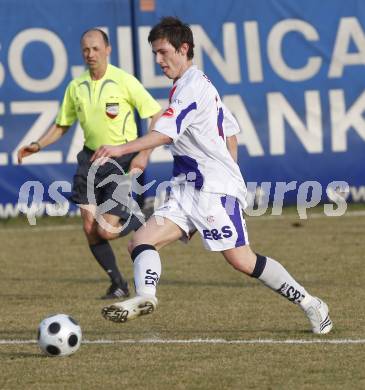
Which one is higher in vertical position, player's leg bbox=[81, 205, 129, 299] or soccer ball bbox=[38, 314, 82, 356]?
soccer ball bbox=[38, 314, 82, 356]

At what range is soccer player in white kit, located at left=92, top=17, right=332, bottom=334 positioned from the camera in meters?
7.80

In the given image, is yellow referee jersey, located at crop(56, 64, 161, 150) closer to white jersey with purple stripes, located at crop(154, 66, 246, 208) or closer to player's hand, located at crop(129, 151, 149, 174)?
player's hand, located at crop(129, 151, 149, 174)

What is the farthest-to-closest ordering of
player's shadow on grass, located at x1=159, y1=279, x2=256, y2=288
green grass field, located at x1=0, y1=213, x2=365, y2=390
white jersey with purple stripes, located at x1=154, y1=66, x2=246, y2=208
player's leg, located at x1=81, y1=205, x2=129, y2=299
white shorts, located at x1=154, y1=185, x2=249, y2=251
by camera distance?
player's shadow on grass, located at x1=159, y1=279, x2=256, y2=288
player's leg, located at x1=81, y1=205, x2=129, y2=299
white shorts, located at x1=154, y1=185, x2=249, y2=251
white jersey with purple stripes, located at x1=154, y1=66, x2=246, y2=208
green grass field, located at x1=0, y1=213, x2=365, y2=390

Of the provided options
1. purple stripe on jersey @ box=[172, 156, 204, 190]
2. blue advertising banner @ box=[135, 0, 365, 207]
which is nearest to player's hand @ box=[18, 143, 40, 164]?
purple stripe on jersey @ box=[172, 156, 204, 190]

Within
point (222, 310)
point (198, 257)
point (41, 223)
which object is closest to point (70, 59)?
point (41, 223)

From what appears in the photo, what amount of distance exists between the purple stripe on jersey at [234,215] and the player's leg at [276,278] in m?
0.06

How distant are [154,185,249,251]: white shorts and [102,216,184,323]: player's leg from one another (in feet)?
0.24

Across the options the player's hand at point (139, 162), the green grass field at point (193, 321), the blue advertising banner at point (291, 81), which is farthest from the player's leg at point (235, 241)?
the blue advertising banner at point (291, 81)

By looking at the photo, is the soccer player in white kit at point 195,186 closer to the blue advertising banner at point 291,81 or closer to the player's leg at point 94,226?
the player's leg at point 94,226

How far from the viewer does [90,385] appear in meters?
6.93

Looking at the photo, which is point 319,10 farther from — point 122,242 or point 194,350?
point 194,350

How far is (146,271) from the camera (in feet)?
25.6

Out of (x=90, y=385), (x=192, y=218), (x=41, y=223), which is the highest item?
(x=192, y=218)

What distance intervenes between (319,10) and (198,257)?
17.5ft
